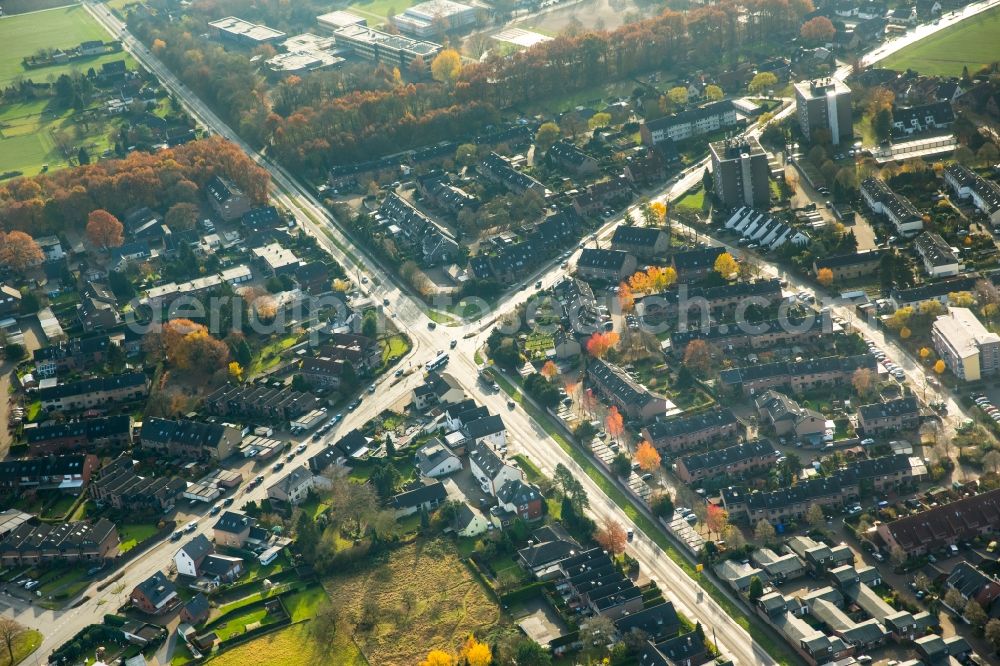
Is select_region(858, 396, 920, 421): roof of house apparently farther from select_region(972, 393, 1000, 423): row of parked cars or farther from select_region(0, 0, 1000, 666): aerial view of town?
select_region(972, 393, 1000, 423): row of parked cars

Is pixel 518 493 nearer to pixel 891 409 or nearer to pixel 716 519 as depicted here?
pixel 716 519

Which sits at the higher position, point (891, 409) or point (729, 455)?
point (891, 409)

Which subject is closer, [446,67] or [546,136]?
[546,136]

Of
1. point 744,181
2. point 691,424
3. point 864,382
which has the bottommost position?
point 691,424

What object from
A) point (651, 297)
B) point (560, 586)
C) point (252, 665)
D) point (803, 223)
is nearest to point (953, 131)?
point (803, 223)

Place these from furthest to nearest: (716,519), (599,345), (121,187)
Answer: (121,187), (599,345), (716,519)

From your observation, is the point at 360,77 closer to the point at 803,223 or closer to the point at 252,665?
the point at 803,223

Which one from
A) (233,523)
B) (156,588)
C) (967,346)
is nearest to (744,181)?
(967,346)

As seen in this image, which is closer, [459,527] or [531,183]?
[459,527]
